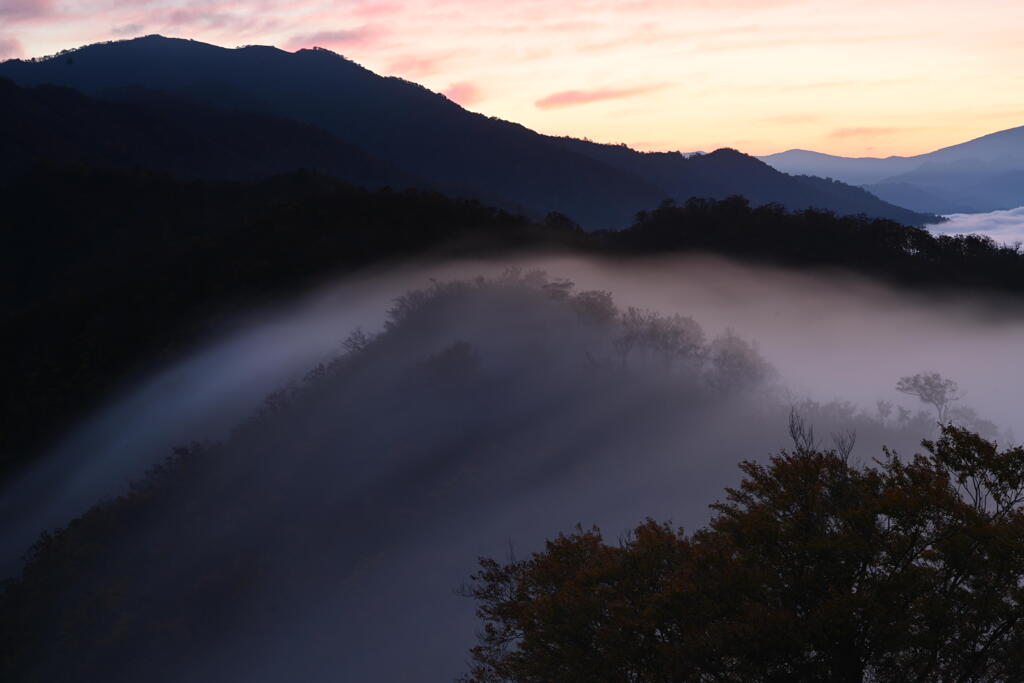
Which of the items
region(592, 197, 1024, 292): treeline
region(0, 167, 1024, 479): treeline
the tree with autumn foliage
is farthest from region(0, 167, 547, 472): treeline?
the tree with autumn foliage

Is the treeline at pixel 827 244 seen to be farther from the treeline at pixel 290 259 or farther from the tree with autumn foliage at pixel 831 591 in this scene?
the tree with autumn foliage at pixel 831 591

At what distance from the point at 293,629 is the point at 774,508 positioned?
50.4 m

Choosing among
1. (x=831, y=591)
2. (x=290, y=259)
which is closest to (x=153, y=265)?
(x=290, y=259)

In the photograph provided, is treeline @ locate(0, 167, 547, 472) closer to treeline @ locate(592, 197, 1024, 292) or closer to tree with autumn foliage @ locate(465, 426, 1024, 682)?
treeline @ locate(592, 197, 1024, 292)

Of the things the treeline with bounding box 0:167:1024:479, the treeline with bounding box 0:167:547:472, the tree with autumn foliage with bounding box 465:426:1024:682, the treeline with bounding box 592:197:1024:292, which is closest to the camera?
the tree with autumn foliage with bounding box 465:426:1024:682

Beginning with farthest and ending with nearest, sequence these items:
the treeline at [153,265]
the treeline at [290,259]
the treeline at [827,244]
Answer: the treeline at [827,244] < the treeline at [290,259] < the treeline at [153,265]

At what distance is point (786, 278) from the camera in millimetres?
144750

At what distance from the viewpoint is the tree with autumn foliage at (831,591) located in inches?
654

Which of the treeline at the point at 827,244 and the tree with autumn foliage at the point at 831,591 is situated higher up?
the treeline at the point at 827,244

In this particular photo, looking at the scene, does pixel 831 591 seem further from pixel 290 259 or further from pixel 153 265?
pixel 153 265

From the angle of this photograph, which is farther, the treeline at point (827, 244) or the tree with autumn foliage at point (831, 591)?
the treeline at point (827, 244)

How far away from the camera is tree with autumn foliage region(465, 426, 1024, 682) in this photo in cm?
1661

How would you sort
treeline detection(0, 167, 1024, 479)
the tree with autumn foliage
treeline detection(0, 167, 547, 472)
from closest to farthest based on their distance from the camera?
1. the tree with autumn foliage
2. treeline detection(0, 167, 547, 472)
3. treeline detection(0, 167, 1024, 479)

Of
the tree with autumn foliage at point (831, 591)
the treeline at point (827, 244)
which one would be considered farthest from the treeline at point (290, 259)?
the tree with autumn foliage at point (831, 591)
